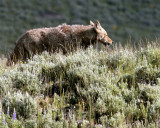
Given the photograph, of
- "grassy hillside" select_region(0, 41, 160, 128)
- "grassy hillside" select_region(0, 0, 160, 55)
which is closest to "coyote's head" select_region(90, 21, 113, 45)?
"grassy hillside" select_region(0, 41, 160, 128)

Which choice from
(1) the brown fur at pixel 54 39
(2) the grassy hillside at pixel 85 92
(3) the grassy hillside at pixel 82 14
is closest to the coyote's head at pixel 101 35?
(1) the brown fur at pixel 54 39

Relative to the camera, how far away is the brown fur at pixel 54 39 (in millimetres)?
7848

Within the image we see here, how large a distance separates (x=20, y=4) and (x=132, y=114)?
30222 millimetres

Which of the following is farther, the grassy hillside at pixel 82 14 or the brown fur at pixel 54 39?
the grassy hillside at pixel 82 14

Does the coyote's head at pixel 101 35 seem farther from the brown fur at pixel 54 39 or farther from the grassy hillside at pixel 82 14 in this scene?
the grassy hillside at pixel 82 14

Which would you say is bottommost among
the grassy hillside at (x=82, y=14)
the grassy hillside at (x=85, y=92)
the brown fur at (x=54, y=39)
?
the grassy hillside at (x=85, y=92)

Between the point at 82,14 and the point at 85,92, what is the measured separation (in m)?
26.6

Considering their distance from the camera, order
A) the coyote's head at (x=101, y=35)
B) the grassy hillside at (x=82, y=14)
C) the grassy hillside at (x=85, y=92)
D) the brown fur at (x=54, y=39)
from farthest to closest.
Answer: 1. the grassy hillside at (x=82, y=14)
2. the coyote's head at (x=101, y=35)
3. the brown fur at (x=54, y=39)
4. the grassy hillside at (x=85, y=92)

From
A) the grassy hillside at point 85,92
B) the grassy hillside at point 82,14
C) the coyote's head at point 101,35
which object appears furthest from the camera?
the grassy hillside at point 82,14

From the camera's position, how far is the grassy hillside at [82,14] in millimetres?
29192

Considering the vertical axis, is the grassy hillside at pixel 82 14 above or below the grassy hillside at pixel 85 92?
above

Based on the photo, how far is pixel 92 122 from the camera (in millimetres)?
4812

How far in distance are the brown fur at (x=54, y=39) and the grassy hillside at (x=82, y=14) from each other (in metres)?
19.7

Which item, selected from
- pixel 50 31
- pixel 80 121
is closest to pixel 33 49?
pixel 50 31
